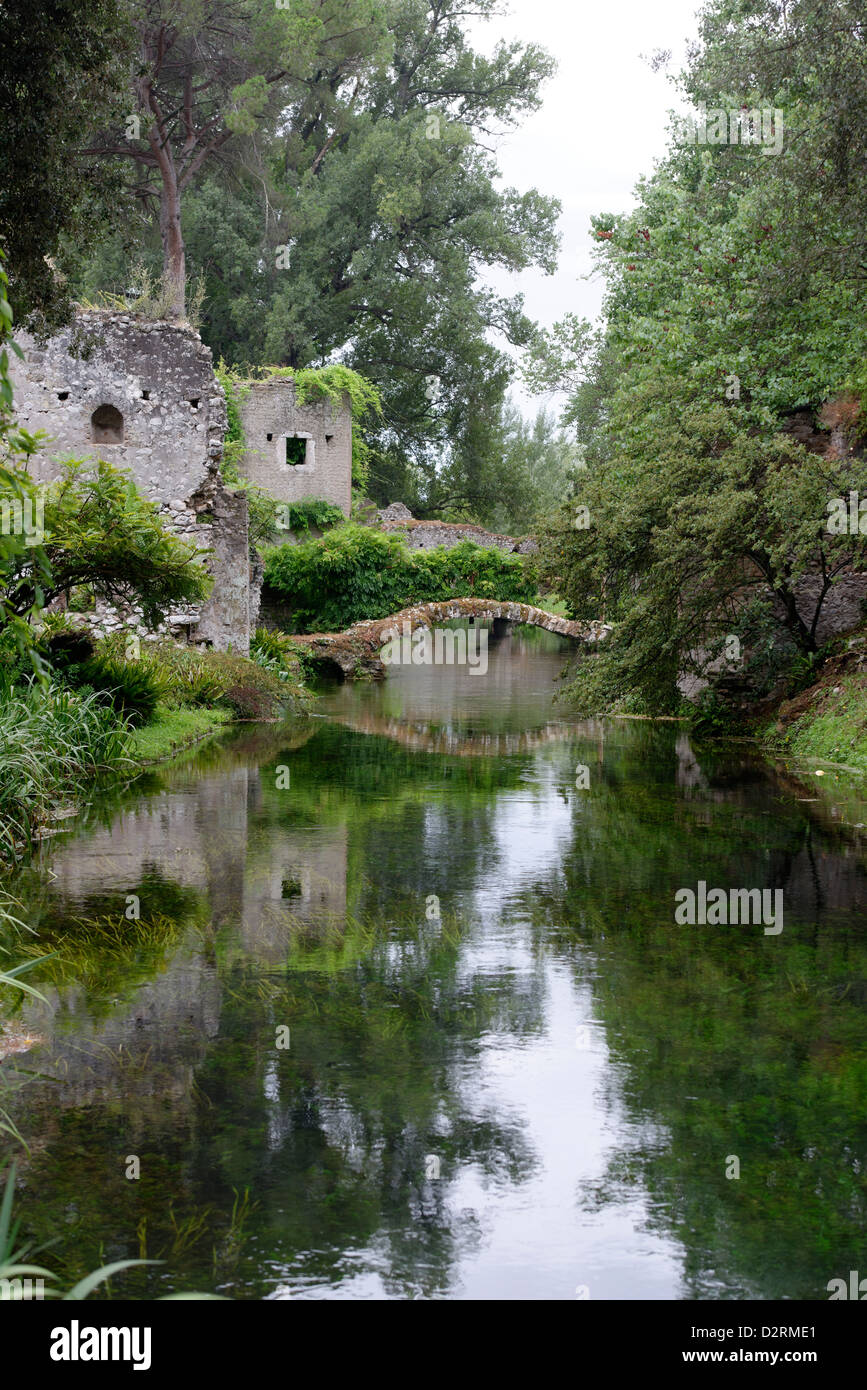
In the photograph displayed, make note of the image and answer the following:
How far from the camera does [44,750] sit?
496 inches

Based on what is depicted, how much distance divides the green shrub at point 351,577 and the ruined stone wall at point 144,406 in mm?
10455

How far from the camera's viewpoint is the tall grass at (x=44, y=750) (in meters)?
11.0

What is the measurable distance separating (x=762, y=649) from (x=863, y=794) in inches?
196

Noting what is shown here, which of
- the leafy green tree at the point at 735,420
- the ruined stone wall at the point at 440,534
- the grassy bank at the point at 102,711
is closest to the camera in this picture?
the grassy bank at the point at 102,711

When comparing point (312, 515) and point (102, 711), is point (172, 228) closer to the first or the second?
point (312, 515)

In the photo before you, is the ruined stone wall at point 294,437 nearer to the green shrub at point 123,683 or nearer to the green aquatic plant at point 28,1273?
the green shrub at point 123,683

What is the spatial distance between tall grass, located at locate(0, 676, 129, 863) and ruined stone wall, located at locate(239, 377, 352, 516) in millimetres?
22317

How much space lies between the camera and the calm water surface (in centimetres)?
456

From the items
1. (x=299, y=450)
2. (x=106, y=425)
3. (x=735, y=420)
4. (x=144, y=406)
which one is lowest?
(x=735, y=420)

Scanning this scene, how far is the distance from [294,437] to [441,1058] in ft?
109

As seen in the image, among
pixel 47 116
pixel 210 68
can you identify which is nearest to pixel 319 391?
pixel 210 68

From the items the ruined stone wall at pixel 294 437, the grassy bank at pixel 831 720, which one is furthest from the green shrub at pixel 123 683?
the ruined stone wall at pixel 294 437

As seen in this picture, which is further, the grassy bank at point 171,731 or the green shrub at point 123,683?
the green shrub at point 123,683

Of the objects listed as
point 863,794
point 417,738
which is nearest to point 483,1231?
point 863,794
